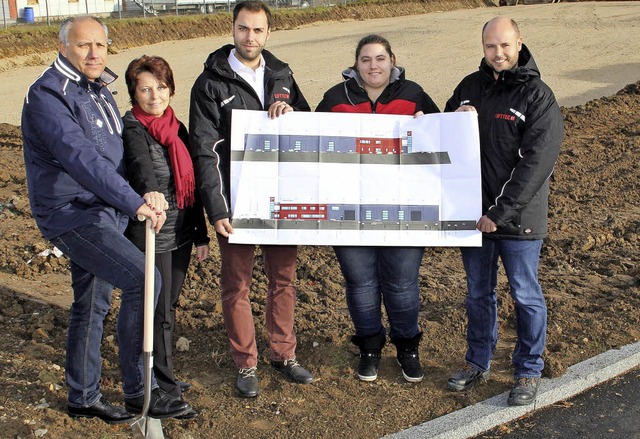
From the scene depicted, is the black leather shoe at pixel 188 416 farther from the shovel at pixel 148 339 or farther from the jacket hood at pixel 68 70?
the jacket hood at pixel 68 70

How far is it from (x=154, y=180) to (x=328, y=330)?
6.56 feet

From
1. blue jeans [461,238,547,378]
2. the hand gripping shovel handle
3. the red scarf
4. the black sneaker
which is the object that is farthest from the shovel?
blue jeans [461,238,547,378]

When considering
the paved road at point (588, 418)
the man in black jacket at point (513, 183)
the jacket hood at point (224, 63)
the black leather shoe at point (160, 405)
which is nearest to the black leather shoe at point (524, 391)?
the man in black jacket at point (513, 183)

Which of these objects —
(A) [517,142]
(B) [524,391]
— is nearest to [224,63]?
(A) [517,142]

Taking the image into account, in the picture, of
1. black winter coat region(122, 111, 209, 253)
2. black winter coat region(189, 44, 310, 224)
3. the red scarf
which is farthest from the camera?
black winter coat region(189, 44, 310, 224)

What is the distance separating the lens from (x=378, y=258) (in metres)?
5.56

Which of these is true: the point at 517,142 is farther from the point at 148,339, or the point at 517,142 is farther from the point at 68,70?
the point at 68,70

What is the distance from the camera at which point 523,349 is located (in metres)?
5.41

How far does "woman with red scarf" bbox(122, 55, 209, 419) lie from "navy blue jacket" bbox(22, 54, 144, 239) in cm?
12

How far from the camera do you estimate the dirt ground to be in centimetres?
518

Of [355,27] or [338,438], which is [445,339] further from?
[355,27]

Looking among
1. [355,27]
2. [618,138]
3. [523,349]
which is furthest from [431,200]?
[355,27]

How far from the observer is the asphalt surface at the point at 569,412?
5.11 metres

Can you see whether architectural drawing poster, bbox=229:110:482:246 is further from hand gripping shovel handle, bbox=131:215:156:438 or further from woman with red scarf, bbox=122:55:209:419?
hand gripping shovel handle, bbox=131:215:156:438
